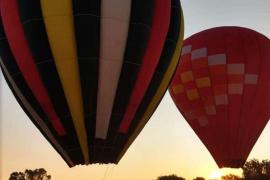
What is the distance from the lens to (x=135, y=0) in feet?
46.4

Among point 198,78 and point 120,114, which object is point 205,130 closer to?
point 198,78

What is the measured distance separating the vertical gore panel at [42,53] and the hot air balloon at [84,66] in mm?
26

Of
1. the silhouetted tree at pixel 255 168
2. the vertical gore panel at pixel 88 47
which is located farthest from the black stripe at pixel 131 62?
the silhouetted tree at pixel 255 168

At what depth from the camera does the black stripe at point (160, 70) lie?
14.5m

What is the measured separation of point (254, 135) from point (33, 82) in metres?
10.8

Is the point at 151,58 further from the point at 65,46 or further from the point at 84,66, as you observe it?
the point at 65,46

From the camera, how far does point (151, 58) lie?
48.1 feet

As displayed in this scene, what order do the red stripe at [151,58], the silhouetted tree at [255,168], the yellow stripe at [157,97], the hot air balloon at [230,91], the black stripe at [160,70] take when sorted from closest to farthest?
the red stripe at [151,58] < the black stripe at [160,70] < the yellow stripe at [157,97] < the hot air balloon at [230,91] < the silhouetted tree at [255,168]

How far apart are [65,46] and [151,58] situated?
2503 mm

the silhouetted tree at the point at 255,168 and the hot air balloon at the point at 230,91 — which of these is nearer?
the hot air balloon at the point at 230,91

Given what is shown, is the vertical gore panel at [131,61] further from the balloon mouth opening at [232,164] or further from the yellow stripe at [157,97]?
the balloon mouth opening at [232,164]

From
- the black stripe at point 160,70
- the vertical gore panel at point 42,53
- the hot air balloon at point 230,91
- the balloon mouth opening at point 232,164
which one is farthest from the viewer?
the hot air balloon at point 230,91

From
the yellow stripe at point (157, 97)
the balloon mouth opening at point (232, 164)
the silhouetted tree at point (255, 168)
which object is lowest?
the balloon mouth opening at point (232, 164)

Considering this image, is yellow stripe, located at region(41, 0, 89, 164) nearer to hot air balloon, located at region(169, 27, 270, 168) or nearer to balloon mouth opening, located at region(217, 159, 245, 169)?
hot air balloon, located at region(169, 27, 270, 168)
